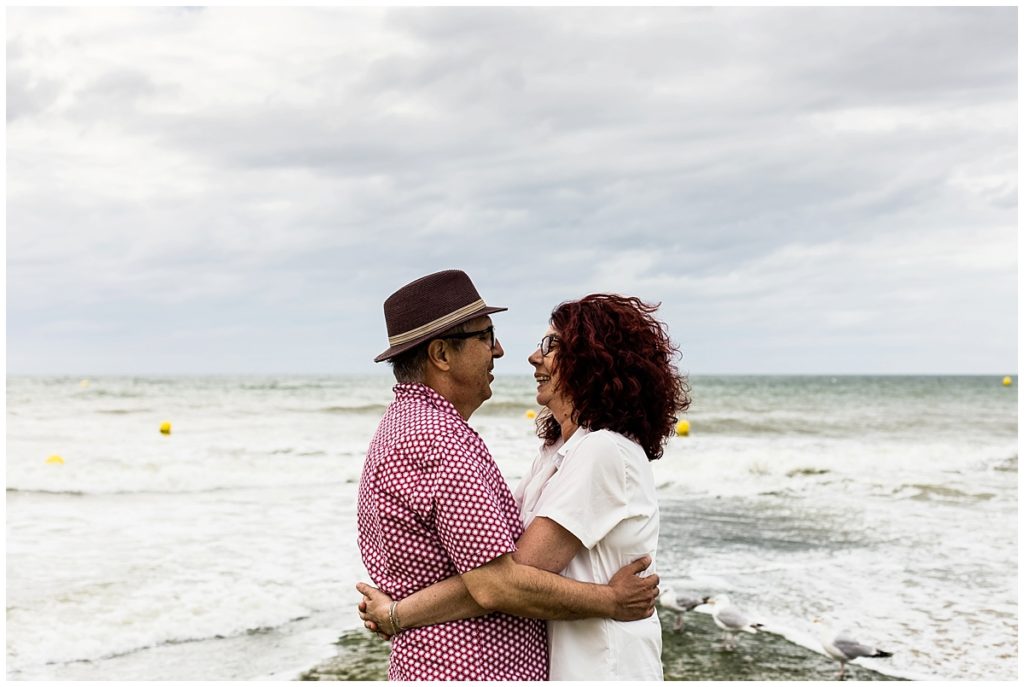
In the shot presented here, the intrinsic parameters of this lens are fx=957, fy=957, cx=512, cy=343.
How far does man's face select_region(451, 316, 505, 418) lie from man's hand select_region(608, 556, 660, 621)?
609mm

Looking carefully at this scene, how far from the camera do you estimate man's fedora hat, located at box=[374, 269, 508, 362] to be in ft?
8.39

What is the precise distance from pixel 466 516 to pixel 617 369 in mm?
620

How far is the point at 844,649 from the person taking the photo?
19.3 feet

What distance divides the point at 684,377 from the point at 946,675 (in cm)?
429

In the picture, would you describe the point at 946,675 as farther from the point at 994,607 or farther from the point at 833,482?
the point at 833,482

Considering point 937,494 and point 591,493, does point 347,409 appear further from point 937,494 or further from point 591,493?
point 591,493

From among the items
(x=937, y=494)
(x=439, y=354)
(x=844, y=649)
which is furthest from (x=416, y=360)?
(x=937, y=494)

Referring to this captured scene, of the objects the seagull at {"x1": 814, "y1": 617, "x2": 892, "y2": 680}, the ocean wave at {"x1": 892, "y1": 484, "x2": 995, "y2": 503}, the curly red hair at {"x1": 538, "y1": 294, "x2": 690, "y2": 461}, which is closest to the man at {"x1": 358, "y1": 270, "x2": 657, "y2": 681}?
the curly red hair at {"x1": 538, "y1": 294, "x2": 690, "y2": 461}

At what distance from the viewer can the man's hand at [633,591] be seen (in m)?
2.57

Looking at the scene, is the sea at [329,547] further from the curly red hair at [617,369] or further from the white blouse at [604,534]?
the curly red hair at [617,369]

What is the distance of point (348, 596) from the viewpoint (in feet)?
25.8

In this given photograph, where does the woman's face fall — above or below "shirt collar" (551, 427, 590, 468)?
above

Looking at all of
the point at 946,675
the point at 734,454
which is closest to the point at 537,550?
the point at 946,675

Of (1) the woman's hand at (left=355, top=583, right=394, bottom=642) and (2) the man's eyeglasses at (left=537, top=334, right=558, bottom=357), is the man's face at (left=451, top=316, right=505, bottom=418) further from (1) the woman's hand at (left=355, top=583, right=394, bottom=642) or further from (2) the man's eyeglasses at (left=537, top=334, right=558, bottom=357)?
(1) the woman's hand at (left=355, top=583, right=394, bottom=642)
